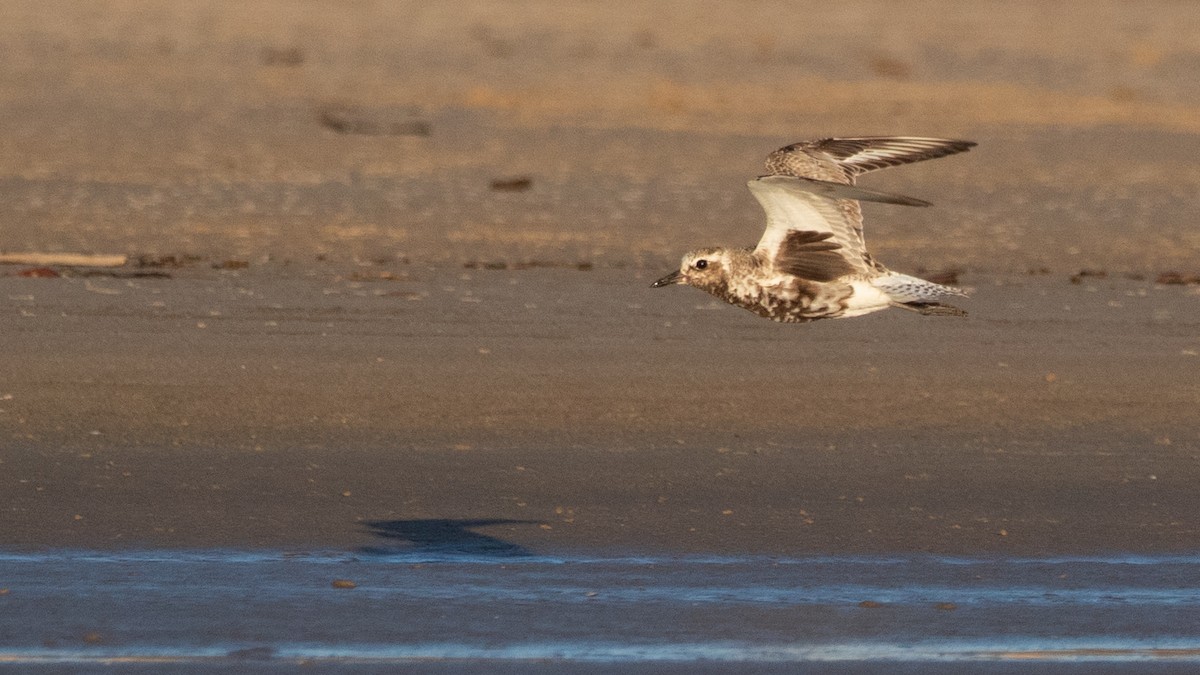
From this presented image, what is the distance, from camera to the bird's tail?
30.7ft

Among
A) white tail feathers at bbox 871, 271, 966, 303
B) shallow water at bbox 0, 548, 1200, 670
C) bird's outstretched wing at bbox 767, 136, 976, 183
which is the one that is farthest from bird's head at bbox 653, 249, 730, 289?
shallow water at bbox 0, 548, 1200, 670

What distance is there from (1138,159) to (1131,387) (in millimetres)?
12056

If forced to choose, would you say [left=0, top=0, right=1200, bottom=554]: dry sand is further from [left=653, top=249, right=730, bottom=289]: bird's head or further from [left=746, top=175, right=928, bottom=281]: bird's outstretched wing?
[left=746, top=175, right=928, bottom=281]: bird's outstretched wing

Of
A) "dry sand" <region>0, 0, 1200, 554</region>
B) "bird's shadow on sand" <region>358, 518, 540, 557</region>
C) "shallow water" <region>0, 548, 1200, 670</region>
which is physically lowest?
"shallow water" <region>0, 548, 1200, 670</region>

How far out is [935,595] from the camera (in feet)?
24.8

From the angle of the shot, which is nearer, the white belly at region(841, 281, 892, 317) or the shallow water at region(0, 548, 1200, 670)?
the shallow water at region(0, 548, 1200, 670)

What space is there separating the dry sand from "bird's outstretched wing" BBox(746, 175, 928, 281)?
Result: 87cm


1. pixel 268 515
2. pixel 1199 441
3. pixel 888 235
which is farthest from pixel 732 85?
pixel 268 515

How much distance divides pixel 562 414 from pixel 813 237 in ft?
5.18

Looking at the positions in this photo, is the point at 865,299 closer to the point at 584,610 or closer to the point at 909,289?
the point at 909,289

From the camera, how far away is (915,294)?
30.8 ft

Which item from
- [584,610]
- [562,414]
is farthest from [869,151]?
[584,610]

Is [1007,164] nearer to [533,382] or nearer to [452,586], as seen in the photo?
[533,382]

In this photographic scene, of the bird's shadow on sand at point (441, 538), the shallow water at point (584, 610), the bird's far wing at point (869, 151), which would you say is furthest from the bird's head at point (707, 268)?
the shallow water at point (584, 610)
